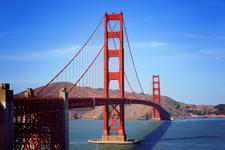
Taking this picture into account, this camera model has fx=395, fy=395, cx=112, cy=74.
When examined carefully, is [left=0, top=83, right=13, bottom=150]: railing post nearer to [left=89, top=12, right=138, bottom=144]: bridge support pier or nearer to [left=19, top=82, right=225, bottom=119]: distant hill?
[left=89, top=12, right=138, bottom=144]: bridge support pier

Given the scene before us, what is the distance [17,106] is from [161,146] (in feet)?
85.7

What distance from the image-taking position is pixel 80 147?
134 feet

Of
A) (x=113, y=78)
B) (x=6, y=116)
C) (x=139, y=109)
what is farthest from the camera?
(x=139, y=109)

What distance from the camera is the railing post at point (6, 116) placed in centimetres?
1764

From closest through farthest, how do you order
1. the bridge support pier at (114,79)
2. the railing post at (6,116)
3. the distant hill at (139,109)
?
the railing post at (6,116)
the bridge support pier at (114,79)
the distant hill at (139,109)

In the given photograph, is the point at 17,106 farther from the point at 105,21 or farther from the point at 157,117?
the point at 157,117

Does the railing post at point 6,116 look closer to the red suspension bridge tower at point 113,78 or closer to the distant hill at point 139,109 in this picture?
the red suspension bridge tower at point 113,78

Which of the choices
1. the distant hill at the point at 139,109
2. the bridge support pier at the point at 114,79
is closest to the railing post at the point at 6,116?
the bridge support pier at the point at 114,79

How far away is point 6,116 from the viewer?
1781 cm

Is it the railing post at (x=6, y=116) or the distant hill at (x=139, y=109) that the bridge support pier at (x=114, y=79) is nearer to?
the railing post at (x=6, y=116)

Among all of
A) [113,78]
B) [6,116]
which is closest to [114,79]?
[113,78]

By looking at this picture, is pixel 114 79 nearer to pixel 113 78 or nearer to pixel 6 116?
pixel 113 78

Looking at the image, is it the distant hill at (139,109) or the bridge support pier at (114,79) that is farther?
the distant hill at (139,109)

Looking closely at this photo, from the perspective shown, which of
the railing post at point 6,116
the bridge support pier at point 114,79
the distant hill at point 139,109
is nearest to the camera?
the railing post at point 6,116
